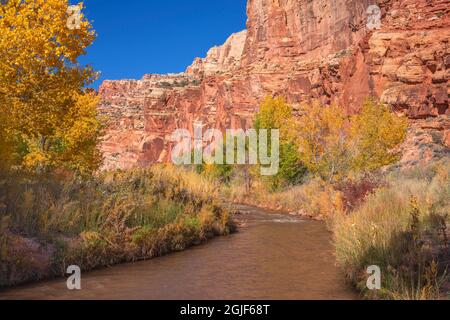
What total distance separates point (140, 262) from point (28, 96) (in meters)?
6.51

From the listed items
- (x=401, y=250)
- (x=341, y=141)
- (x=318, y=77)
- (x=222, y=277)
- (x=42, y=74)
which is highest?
(x=318, y=77)

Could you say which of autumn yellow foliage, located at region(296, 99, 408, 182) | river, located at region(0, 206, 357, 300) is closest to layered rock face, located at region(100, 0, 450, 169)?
autumn yellow foliage, located at region(296, 99, 408, 182)

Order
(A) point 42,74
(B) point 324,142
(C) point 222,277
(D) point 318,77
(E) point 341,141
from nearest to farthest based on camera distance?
(C) point 222,277 < (A) point 42,74 < (E) point 341,141 < (B) point 324,142 < (D) point 318,77

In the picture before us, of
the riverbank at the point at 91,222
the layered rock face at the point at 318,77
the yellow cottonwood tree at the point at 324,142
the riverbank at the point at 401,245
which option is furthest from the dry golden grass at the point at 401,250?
the layered rock face at the point at 318,77

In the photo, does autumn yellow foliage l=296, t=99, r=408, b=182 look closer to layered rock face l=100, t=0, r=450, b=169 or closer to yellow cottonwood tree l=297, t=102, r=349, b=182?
yellow cottonwood tree l=297, t=102, r=349, b=182

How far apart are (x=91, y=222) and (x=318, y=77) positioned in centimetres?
6229

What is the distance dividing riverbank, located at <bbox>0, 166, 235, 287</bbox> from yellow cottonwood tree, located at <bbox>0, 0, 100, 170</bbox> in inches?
82.4

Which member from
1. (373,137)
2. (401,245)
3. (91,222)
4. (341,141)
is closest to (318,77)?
(373,137)

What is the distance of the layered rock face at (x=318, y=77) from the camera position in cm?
4531

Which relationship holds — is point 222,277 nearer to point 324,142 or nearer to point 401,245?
point 401,245

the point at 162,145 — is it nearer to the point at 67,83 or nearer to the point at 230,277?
the point at 67,83

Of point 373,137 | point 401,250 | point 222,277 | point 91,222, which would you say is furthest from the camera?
point 373,137

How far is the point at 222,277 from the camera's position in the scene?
8578mm

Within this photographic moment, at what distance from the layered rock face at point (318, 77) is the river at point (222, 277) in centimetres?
1353
